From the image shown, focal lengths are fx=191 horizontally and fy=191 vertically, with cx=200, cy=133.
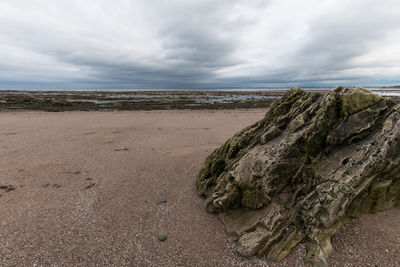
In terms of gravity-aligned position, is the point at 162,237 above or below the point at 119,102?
below

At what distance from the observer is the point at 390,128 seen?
4.58 metres

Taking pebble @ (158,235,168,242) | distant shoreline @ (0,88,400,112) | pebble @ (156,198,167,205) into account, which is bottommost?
pebble @ (158,235,168,242)

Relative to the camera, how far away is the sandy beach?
4.05m

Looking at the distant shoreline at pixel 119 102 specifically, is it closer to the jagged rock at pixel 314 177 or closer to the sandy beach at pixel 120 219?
A: the jagged rock at pixel 314 177

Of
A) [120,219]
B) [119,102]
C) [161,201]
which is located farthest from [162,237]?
[119,102]

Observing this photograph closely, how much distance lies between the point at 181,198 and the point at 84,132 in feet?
40.4

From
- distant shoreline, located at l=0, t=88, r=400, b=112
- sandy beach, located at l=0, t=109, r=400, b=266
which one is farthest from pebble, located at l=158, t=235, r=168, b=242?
distant shoreline, located at l=0, t=88, r=400, b=112

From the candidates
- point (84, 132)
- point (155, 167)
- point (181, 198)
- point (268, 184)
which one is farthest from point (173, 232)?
point (84, 132)

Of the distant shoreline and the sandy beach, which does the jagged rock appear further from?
the distant shoreline

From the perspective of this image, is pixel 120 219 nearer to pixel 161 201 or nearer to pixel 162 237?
pixel 161 201

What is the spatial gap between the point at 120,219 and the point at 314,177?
5.22 meters

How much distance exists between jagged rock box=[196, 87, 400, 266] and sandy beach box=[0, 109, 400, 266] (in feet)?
1.02

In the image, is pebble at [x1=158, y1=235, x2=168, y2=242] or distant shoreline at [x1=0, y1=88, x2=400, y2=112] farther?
distant shoreline at [x1=0, y1=88, x2=400, y2=112]

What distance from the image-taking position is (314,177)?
467cm
